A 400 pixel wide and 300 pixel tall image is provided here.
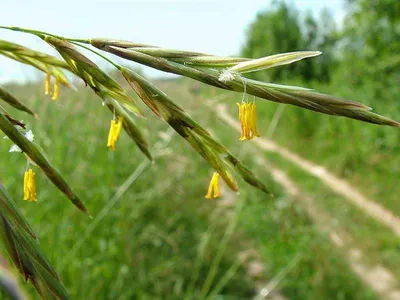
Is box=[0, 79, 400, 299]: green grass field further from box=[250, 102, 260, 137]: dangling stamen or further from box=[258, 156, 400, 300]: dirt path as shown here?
box=[250, 102, 260, 137]: dangling stamen

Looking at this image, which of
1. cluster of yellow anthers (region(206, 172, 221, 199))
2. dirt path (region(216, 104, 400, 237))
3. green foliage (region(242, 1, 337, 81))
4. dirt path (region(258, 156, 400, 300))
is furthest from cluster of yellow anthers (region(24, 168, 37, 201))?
green foliage (region(242, 1, 337, 81))

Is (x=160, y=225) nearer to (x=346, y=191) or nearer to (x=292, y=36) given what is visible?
(x=346, y=191)

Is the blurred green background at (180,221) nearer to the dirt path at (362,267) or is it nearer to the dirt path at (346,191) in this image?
the dirt path at (362,267)

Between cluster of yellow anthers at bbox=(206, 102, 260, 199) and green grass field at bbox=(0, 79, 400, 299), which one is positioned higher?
cluster of yellow anthers at bbox=(206, 102, 260, 199)

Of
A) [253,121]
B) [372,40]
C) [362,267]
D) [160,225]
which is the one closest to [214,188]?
[253,121]

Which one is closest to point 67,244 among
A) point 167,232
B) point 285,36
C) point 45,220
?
point 45,220

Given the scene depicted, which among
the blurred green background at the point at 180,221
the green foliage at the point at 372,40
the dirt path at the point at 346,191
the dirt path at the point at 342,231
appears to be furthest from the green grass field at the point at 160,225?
the green foliage at the point at 372,40
